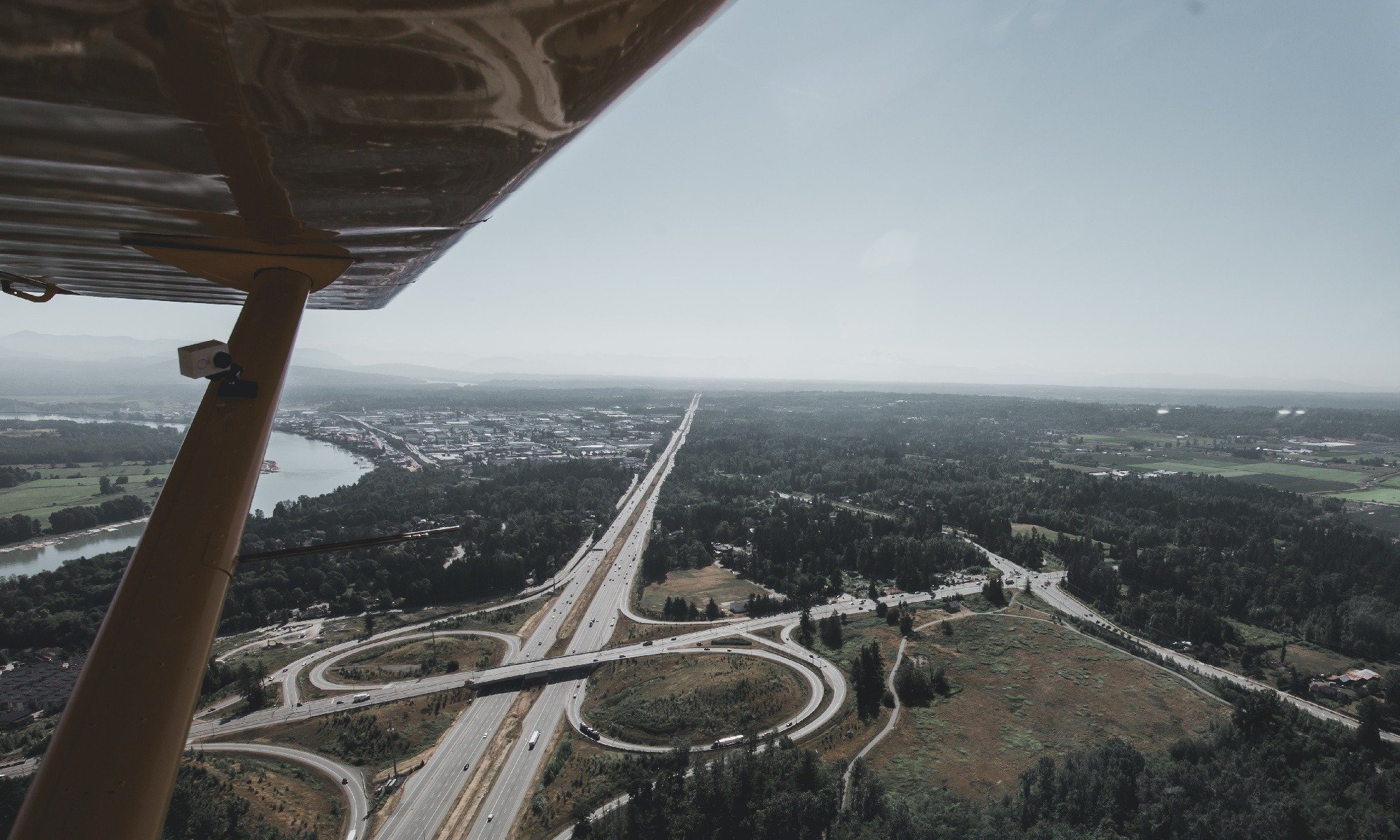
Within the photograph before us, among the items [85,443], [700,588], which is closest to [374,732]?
[700,588]

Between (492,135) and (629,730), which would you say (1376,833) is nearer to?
(629,730)

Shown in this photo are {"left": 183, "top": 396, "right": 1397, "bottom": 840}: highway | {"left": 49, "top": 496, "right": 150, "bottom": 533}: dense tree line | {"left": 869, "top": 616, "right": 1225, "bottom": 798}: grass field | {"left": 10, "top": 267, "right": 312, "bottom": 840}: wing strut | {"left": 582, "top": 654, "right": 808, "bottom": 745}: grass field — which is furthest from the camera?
{"left": 49, "top": 496, "right": 150, "bottom": 533}: dense tree line

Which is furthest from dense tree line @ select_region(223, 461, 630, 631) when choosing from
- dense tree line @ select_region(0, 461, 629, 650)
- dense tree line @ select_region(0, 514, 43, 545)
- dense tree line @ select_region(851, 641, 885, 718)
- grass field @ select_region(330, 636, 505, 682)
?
dense tree line @ select_region(851, 641, 885, 718)

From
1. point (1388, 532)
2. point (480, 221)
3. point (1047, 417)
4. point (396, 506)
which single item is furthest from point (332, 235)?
point (1047, 417)

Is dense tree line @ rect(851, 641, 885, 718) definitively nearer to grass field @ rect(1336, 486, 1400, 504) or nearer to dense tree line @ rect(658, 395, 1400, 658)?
dense tree line @ rect(658, 395, 1400, 658)

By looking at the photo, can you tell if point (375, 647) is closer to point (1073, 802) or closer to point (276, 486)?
point (1073, 802)
